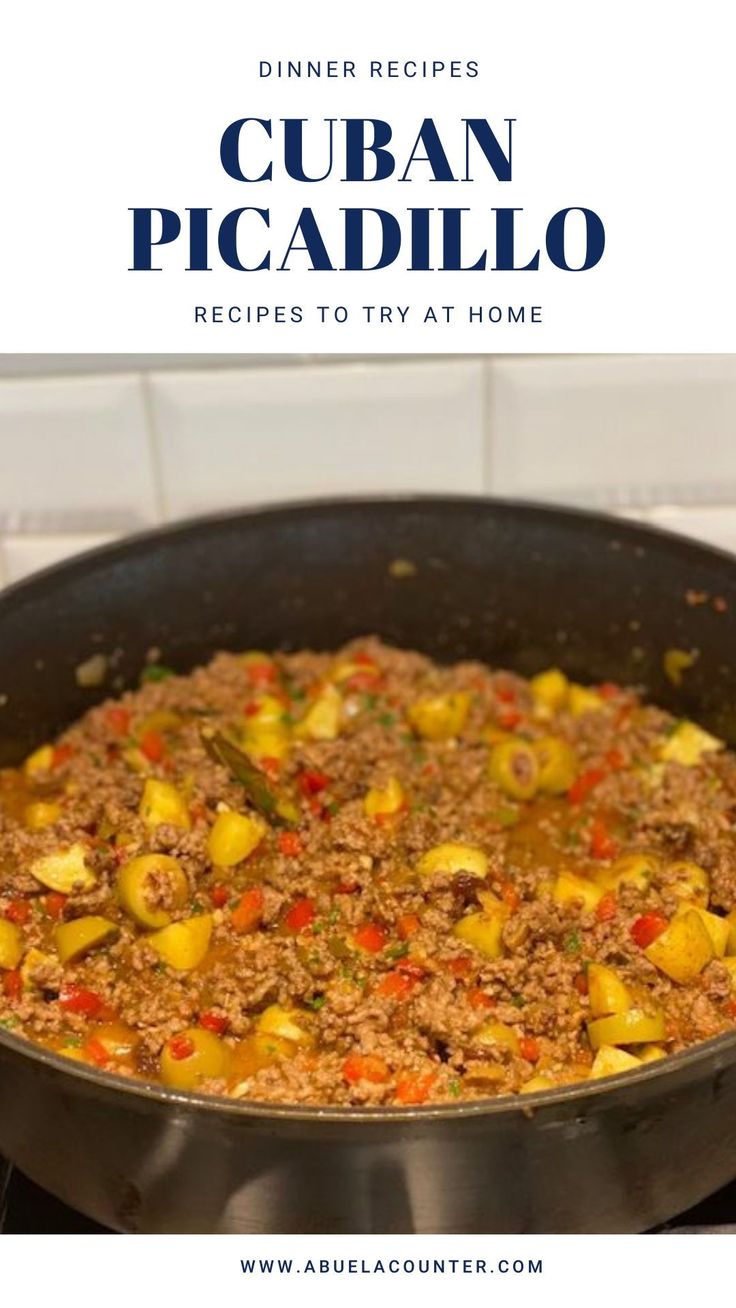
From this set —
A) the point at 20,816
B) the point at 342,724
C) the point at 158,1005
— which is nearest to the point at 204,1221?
the point at 158,1005

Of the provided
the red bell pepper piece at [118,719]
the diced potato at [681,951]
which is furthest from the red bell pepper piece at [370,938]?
the red bell pepper piece at [118,719]

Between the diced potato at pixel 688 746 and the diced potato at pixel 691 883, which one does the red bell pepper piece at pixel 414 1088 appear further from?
the diced potato at pixel 688 746

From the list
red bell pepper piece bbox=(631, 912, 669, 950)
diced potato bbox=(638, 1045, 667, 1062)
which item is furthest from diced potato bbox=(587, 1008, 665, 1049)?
red bell pepper piece bbox=(631, 912, 669, 950)

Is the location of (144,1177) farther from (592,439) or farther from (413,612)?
(592,439)

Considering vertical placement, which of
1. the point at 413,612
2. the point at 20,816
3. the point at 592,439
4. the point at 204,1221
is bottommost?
the point at 204,1221

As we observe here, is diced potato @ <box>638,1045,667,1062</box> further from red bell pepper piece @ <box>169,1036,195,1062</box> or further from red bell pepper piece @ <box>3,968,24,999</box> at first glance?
red bell pepper piece @ <box>3,968,24,999</box>
